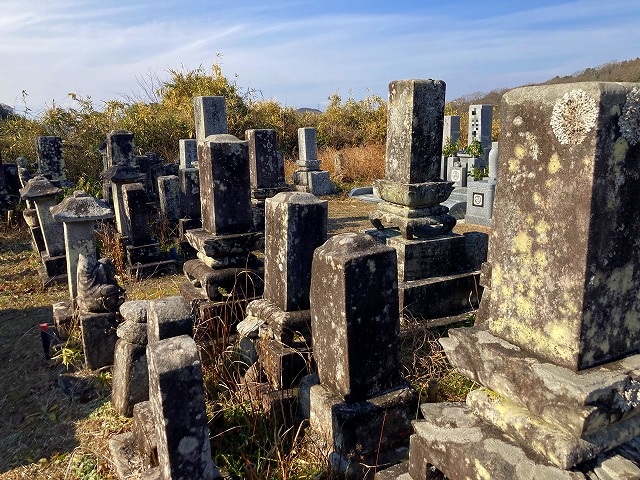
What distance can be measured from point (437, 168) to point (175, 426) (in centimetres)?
396

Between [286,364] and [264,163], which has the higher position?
[264,163]

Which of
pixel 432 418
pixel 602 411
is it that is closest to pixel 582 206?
pixel 602 411

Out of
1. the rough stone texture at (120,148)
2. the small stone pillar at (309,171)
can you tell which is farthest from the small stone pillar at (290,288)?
the small stone pillar at (309,171)

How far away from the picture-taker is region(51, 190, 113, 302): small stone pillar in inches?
217

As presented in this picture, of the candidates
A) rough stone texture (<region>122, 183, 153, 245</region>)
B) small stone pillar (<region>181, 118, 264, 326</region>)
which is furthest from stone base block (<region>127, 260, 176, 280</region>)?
small stone pillar (<region>181, 118, 264, 326</region>)

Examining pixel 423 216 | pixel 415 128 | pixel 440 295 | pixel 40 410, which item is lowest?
pixel 40 410

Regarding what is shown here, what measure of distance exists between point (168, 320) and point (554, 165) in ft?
7.64

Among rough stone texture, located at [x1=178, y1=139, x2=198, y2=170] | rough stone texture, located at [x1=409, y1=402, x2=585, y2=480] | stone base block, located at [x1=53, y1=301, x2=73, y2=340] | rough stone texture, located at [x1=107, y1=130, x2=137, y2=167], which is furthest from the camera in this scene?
rough stone texture, located at [x1=178, y1=139, x2=198, y2=170]

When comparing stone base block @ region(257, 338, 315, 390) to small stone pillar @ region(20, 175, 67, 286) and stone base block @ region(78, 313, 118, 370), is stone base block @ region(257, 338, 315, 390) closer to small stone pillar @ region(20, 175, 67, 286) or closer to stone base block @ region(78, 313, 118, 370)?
stone base block @ region(78, 313, 118, 370)

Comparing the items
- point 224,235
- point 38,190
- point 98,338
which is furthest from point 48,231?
point 224,235

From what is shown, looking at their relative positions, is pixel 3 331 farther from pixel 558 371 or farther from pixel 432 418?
pixel 558 371

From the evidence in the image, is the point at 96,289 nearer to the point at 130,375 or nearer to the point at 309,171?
the point at 130,375

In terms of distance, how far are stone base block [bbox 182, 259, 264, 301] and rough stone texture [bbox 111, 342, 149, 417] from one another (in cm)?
114

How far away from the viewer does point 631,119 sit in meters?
1.52
